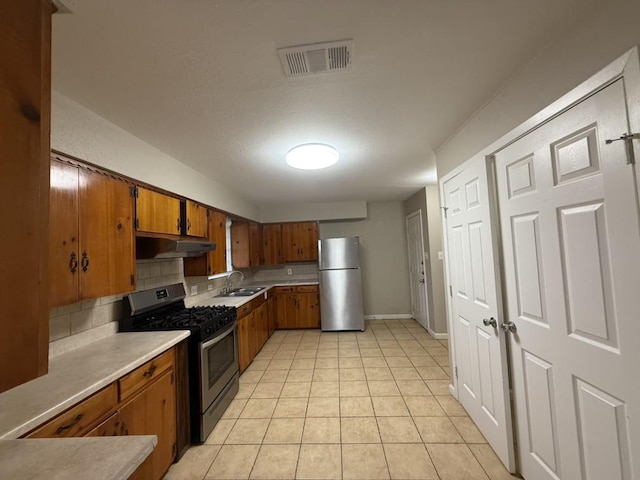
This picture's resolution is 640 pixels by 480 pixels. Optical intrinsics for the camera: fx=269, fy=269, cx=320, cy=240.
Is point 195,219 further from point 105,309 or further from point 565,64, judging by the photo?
point 565,64

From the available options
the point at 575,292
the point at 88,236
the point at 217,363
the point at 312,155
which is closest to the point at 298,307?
the point at 217,363

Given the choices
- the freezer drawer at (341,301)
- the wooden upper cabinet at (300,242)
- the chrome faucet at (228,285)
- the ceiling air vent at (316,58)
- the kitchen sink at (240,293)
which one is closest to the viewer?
the ceiling air vent at (316,58)

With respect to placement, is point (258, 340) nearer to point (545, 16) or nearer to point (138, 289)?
point (138, 289)

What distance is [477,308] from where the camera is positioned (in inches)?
76.6

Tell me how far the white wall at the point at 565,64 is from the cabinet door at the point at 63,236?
252 centimetres

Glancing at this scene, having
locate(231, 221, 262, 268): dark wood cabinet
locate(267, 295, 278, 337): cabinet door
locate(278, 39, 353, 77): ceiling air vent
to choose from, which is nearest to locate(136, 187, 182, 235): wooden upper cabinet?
locate(278, 39, 353, 77): ceiling air vent

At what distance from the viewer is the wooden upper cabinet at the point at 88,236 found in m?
1.44

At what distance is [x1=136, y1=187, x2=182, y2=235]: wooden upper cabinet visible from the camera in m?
2.05

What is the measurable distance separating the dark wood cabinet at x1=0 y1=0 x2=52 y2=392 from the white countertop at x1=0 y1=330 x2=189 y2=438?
57 centimetres

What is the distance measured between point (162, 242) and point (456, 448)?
9.01 ft

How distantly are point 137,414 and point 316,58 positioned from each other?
213cm

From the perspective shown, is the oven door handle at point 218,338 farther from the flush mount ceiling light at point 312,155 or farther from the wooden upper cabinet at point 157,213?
the flush mount ceiling light at point 312,155

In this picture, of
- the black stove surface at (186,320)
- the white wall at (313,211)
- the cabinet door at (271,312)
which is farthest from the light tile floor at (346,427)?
the white wall at (313,211)

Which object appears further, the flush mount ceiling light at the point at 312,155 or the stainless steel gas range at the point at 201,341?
the flush mount ceiling light at the point at 312,155
